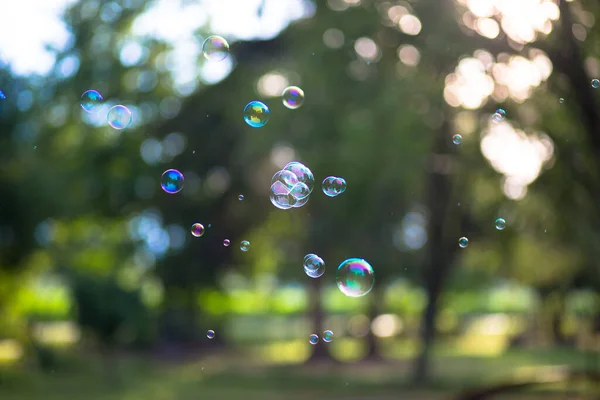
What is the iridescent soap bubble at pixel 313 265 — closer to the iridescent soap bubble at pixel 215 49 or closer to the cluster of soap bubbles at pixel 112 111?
the iridescent soap bubble at pixel 215 49

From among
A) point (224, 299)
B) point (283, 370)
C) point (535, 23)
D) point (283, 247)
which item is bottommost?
point (283, 370)

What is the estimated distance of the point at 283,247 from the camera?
24906 mm

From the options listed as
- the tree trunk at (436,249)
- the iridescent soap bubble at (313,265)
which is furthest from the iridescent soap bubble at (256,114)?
the tree trunk at (436,249)

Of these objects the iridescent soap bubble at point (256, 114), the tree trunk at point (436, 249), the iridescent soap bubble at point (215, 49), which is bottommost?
the tree trunk at point (436, 249)

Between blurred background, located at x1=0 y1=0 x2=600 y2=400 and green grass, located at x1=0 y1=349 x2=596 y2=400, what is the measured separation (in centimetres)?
12

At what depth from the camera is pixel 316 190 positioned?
13.8m

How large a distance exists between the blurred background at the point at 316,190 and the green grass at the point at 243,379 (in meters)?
0.12

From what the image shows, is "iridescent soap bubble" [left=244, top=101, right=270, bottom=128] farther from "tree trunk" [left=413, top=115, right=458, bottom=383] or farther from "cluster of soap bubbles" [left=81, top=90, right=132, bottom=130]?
"tree trunk" [left=413, top=115, right=458, bottom=383]

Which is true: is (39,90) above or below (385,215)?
above

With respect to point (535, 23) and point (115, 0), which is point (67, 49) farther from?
point (535, 23)

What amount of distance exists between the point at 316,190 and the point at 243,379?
7941 millimetres

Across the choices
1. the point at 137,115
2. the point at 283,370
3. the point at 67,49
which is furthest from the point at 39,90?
the point at 283,370

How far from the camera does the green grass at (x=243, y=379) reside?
16.6 metres

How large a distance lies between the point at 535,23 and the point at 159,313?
20.6 meters
